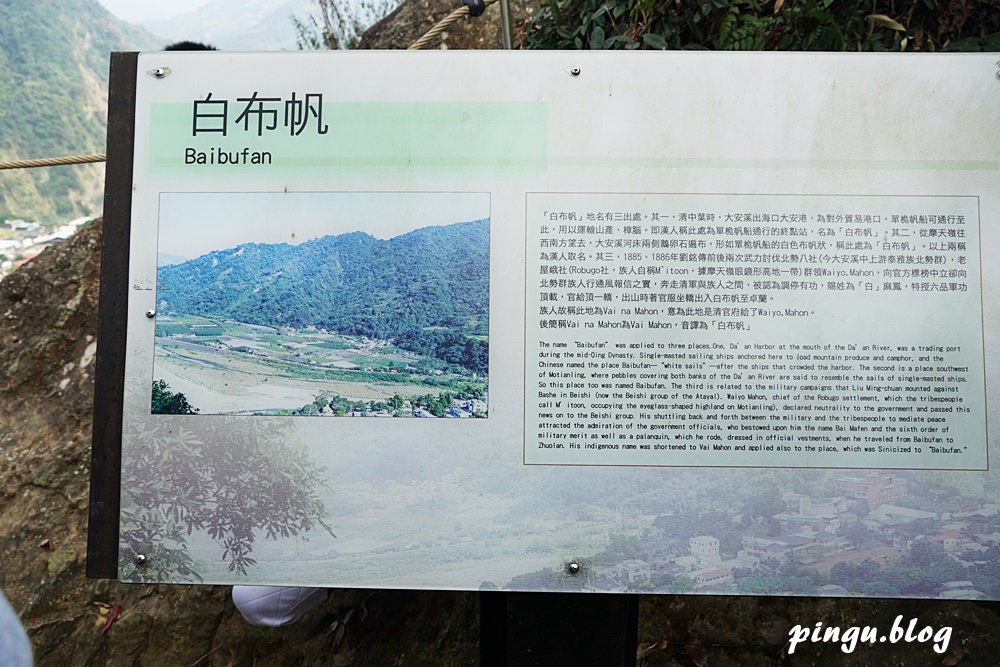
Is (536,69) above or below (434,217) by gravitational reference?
above

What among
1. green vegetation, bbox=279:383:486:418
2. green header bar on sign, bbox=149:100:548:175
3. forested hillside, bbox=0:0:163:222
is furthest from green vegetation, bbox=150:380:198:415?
forested hillside, bbox=0:0:163:222

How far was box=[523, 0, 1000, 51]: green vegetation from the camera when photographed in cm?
193

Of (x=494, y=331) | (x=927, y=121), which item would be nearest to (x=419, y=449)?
(x=494, y=331)

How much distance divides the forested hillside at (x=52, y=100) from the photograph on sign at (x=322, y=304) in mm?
4704

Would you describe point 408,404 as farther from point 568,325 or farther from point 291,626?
point 291,626

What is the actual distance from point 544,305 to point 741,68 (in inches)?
26.4

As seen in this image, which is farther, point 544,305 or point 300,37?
point 300,37

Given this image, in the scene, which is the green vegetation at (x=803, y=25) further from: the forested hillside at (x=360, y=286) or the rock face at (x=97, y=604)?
the rock face at (x=97, y=604)

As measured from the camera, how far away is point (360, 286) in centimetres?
151

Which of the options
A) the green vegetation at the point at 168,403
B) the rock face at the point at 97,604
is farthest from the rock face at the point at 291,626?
the green vegetation at the point at 168,403

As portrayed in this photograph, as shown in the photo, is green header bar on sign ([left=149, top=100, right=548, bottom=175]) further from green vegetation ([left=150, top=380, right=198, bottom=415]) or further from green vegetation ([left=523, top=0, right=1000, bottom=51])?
green vegetation ([left=523, top=0, right=1000, bottom=51])

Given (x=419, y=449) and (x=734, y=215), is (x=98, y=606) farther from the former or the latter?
(x=734, y=215)

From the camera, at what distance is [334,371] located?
1.49 m

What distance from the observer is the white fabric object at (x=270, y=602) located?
1884mm
